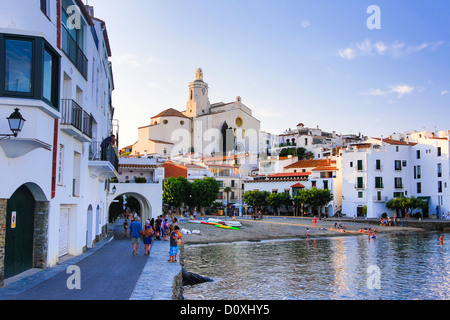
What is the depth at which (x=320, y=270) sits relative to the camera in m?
23.5

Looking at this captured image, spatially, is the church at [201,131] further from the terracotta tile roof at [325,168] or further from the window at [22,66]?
the window at [22,66]

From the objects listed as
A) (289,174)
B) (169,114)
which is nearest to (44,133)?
(289,174)

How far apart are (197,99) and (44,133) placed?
4446 inches

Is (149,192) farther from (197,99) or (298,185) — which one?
(197,99)

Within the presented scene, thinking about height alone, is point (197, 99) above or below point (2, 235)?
above

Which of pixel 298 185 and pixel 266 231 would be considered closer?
pixel 266 231

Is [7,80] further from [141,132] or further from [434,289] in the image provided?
[141,132]

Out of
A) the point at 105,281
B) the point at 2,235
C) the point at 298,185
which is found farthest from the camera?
the point at 298,185

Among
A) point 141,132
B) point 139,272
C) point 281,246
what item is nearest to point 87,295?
point 139,272

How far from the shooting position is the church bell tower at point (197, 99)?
123062 millimetres

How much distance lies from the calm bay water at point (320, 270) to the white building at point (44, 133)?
19.0 feet

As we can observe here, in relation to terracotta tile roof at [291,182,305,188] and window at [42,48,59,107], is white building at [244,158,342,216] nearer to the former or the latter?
terracotta tile roof at [291,182,305,188]
